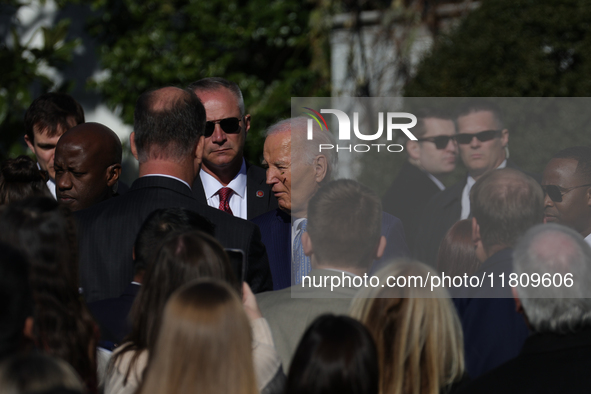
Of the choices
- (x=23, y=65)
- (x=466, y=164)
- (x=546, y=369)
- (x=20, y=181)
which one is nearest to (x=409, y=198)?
(x=466, y=164)

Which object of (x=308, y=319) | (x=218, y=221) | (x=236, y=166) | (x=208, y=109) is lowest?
(x=308, y=319)

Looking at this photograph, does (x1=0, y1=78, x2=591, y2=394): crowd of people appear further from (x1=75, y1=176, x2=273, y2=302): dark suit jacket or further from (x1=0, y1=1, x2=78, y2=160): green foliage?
(x1=0, y1=1, x2=78, y2=160): green foliage

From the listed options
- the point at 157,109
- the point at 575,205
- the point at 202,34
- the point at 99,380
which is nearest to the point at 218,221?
the point at 157,109

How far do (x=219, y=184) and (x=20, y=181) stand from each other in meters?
1.14

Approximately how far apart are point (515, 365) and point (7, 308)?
139 cm

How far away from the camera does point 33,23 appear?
8.73 meters

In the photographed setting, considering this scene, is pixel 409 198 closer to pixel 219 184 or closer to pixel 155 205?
pixel 155 205

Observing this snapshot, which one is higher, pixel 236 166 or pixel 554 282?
pixel 236 166

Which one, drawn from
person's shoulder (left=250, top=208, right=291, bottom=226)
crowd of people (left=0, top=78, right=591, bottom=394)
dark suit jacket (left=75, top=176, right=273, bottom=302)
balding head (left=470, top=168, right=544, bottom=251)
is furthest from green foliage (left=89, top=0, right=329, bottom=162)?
balding head (left=470, top=168, right=544, bottom=251)

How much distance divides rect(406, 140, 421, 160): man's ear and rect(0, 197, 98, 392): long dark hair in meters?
1.26

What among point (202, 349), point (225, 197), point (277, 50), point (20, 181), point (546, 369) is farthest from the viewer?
point (277, 50)

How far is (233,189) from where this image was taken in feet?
13.1

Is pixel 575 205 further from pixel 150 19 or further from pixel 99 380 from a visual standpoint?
pixel 150 19

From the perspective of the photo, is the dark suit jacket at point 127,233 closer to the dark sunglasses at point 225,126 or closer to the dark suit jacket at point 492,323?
the dark suit jacket at point 492,323
